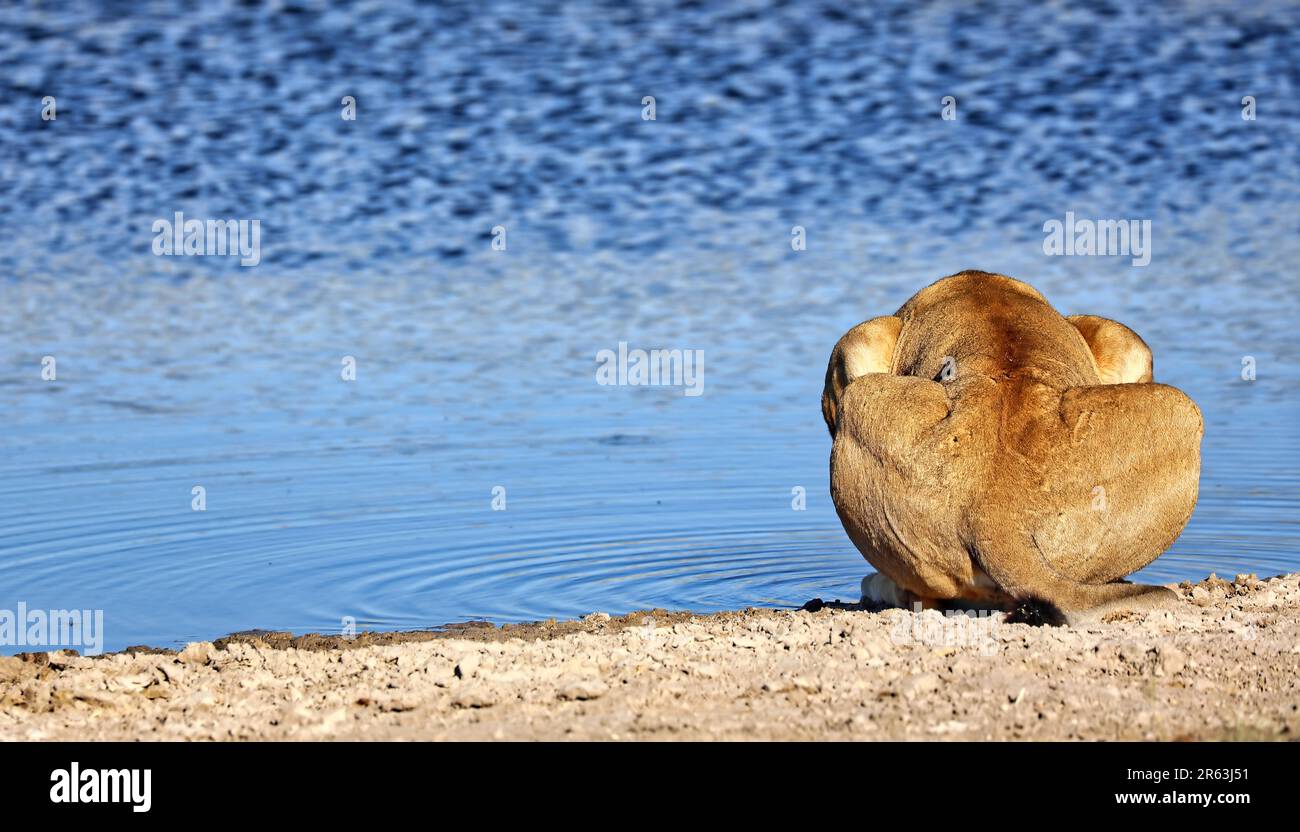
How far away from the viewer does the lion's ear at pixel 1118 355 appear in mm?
8680

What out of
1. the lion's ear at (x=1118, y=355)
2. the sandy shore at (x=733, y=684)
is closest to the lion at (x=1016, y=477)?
the sandy shore at (x=733, y=684)

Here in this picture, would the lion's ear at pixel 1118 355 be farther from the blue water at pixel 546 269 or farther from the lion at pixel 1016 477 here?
the blue water at pixel 546 269

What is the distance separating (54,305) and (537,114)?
1092 centimetres

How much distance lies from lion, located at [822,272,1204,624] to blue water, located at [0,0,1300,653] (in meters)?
2.05

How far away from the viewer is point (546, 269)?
20.0 metres

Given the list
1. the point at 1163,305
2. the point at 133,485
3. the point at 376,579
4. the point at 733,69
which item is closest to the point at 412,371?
the point at 133,485

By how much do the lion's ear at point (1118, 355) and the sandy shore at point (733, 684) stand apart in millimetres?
1184

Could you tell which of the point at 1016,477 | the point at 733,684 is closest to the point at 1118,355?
the point at 1016,477

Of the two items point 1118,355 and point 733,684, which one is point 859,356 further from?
point 733,684

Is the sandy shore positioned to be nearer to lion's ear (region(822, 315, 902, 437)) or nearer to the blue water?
lion's ear (region(822, 315, 902, 437))

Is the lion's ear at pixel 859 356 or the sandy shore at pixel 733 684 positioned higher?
the lion's ear at pixel 859 356

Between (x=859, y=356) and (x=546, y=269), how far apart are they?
1144 centimetres

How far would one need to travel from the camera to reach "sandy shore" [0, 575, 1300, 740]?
5.95m

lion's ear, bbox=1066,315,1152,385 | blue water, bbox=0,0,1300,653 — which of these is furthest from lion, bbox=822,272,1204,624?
blue water, bbox=0,0,1300,653
